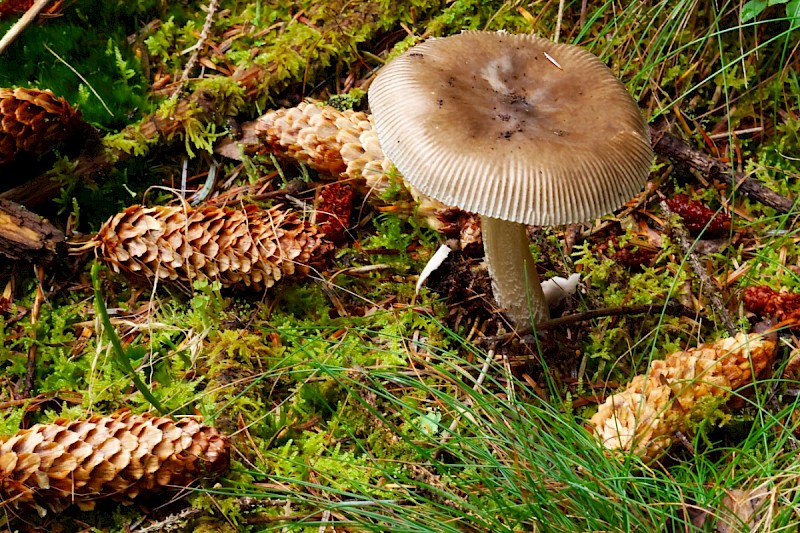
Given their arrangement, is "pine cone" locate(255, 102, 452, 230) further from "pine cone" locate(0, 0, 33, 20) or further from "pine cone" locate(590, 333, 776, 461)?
"pine cone" locate(0, 0, 33, 20)

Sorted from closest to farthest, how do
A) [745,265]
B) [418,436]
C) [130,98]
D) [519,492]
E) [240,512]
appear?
1. [519,492]
2. [240,512]
3. [418,436]
4. [745,265]
5. [130,98]

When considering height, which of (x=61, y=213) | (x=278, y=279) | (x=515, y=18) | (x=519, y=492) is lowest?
(x=519, y=492)

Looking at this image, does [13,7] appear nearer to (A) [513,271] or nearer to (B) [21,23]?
(B) [21,23]

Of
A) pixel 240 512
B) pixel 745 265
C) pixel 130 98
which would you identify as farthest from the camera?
pixel 130 98

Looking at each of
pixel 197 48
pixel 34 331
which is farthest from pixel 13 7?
pixel 34 331

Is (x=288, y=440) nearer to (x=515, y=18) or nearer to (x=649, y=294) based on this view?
(x=649, y=294)

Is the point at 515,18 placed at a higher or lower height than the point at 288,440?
higher

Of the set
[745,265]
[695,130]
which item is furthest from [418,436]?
[695,130]
